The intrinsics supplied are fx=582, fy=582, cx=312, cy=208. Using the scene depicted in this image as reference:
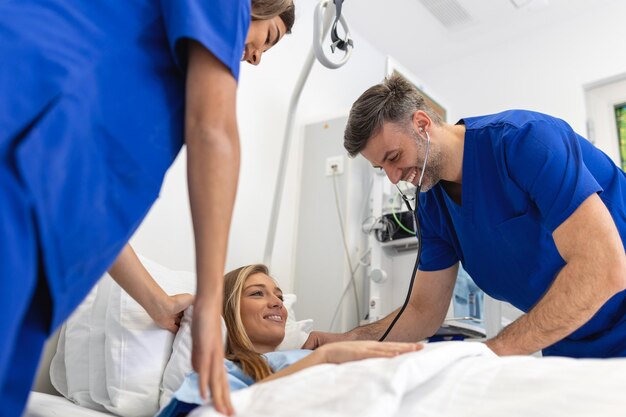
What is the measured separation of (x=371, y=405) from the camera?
768 millimetres

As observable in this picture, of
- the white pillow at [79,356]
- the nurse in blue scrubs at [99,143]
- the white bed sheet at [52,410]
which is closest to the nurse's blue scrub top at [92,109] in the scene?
the nurse in blue scrubs at [99,143]

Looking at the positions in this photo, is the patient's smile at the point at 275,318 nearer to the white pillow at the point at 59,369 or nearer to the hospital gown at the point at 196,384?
the hospital gown at the point at 196,384

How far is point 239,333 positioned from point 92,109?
1067 mm

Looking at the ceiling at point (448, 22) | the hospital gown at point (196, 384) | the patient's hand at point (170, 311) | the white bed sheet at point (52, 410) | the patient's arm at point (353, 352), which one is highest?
the ceiling at point (448, 22)

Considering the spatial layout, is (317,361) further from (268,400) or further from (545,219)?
(545,219)

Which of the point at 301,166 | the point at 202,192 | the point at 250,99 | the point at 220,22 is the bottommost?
the point at 202,192

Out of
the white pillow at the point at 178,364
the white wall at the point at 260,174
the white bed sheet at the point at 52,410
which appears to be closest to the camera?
the white bed sheet at the point at 52,410

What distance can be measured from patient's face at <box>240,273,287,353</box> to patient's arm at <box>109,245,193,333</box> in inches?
10.6

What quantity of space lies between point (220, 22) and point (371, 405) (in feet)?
1.86

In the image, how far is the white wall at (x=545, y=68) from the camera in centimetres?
328

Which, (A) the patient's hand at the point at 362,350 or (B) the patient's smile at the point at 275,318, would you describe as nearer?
(A) the patient's hand at the point at 362,350

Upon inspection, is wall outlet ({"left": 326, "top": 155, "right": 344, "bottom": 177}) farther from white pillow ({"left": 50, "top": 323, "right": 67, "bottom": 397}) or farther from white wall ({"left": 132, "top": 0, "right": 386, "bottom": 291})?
white pillow ({"left": 50, "top": 323, "right": 67, "bottom": 397})

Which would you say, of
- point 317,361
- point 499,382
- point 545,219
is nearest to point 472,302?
point 545,219

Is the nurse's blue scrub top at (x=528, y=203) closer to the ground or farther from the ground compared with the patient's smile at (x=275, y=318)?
farther from the ground
